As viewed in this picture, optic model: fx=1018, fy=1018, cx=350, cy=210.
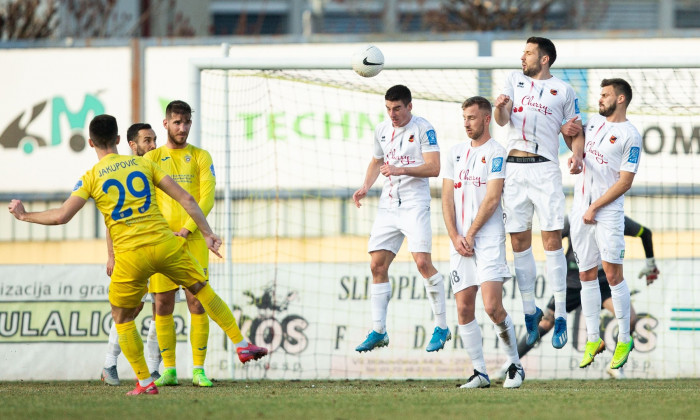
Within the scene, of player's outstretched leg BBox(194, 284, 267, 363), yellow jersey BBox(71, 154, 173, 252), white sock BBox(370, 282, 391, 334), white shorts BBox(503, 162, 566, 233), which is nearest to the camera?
yellow jersey BBox(71, 154, 173, 252)

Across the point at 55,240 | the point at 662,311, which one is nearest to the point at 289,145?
the point at 55,240

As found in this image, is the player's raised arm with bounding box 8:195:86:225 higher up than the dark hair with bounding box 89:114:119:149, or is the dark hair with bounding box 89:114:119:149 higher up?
the dark hair with bounding box 89:114:119:149

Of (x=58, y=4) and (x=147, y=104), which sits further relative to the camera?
(x=58, y=4)

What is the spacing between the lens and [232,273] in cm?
1136

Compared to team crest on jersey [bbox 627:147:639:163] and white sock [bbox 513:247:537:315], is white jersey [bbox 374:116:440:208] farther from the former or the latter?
team crest on jersey [bbox 627:147:639:163]

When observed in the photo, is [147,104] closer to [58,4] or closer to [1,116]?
[1,116]

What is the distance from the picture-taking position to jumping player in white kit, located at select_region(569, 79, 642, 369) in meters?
8.87

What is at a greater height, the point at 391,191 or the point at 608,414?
the point at 391,191

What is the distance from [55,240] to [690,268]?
32.5ft

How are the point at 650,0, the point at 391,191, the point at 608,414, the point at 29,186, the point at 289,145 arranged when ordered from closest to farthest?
the point at 608,414 < the point at 391,191 < the point at 289,145 < the point at 29,186 < the point at 650,0

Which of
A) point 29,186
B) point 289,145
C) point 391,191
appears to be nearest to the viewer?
point 391,191

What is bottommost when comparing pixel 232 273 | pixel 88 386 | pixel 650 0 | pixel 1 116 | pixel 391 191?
pixel 88 386

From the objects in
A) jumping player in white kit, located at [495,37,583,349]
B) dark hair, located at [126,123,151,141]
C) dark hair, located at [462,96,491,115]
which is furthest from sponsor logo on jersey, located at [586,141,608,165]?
dark hair, located at [126,123,151,141]

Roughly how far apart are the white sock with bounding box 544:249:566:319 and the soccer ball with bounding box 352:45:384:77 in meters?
2.41
